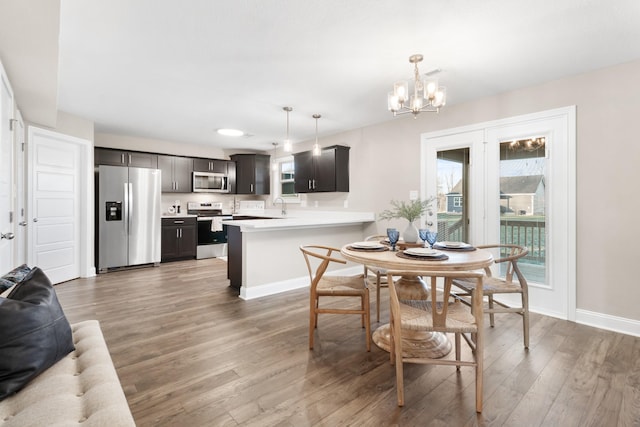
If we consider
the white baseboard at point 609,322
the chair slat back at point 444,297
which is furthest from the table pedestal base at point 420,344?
the white baseboard at point 609,322

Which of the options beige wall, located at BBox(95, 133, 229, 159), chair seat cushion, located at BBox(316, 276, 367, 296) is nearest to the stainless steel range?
beige wall, located at BBox(95, 133, 229, 159)

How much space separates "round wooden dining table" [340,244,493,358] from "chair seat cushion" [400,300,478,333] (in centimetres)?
26

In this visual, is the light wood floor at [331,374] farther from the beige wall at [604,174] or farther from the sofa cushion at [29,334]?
the sofa cushion at [29,334]

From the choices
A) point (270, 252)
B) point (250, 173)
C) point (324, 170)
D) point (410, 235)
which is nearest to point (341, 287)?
point (410, 235)

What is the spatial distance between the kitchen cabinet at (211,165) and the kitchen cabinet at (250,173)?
26 cm

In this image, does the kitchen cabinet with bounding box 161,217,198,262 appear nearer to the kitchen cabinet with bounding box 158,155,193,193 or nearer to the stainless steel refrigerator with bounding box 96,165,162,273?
the stainless steel refrigerator with bounding box 96,165,162,273

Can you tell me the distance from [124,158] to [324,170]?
3.44 m

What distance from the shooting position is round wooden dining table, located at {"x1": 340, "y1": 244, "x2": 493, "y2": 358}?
1.88 m

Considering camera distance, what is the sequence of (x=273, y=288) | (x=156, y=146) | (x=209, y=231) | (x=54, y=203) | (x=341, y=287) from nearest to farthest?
(x=341, y=287) < (x=273, y=288) < (x=54, y=203) < (x=156, y=146) < (x=209, y=231)

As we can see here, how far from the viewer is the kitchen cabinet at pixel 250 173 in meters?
6.59

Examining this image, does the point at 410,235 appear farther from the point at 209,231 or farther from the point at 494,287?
the point at 209,231

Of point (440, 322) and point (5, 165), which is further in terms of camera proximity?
point (5, 165)

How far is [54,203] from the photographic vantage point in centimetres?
403

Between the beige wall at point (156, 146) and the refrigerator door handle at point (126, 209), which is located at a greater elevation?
the beige wall at point (156, 146)
